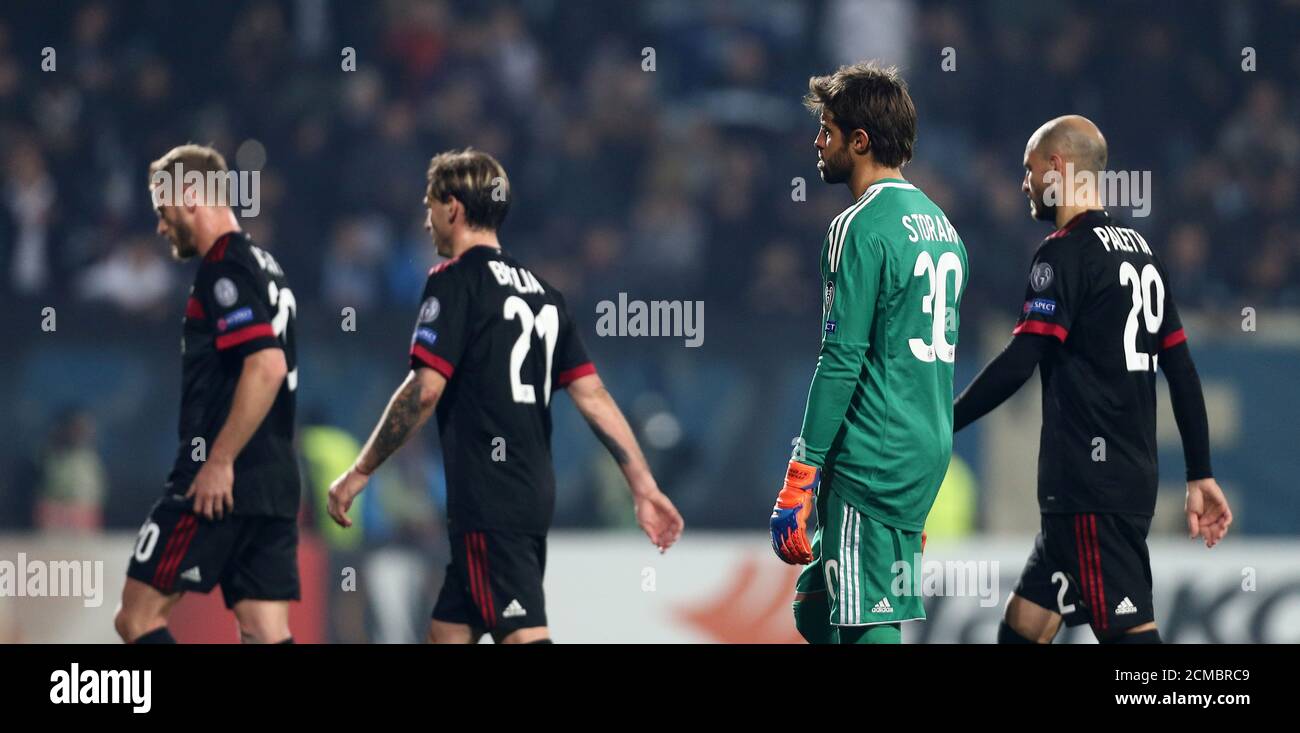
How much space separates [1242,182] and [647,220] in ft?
14.9

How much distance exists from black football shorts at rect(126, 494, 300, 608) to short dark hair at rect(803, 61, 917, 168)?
265 cm

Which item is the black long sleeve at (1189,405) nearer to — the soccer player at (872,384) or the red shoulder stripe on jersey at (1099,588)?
the red shoulder stripe on jersey at (1099,588)

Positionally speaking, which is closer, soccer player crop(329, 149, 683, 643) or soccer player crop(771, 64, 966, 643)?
soccer player crop(771, 64, 966, 643)

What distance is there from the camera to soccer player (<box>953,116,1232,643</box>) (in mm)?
5906

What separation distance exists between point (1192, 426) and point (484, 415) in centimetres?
240

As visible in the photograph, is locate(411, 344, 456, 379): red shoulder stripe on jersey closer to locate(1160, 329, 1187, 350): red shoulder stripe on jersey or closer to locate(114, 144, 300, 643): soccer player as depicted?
locate(114, 144, 300, 643): soccer player

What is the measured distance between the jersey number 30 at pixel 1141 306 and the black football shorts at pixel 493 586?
2.11 meters

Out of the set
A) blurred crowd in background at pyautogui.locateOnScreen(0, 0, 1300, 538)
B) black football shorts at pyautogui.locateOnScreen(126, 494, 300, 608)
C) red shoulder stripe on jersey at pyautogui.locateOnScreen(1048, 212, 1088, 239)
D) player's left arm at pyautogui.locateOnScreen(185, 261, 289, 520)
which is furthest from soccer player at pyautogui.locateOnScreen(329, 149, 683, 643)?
blurred crowd in background at pyautogui.locateOnScreen(0, 0, 1300, 538)

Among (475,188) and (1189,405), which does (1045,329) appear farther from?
(475,188)

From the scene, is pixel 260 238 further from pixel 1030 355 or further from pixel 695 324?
pixel 1030 355

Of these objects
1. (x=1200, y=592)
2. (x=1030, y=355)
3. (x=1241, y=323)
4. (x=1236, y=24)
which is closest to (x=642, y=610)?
(x=1200, y=592)

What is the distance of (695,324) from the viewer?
428 inches

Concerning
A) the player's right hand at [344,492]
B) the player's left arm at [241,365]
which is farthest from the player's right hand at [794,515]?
the player's left arm at [241,365]

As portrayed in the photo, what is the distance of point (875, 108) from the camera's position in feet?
17.4
